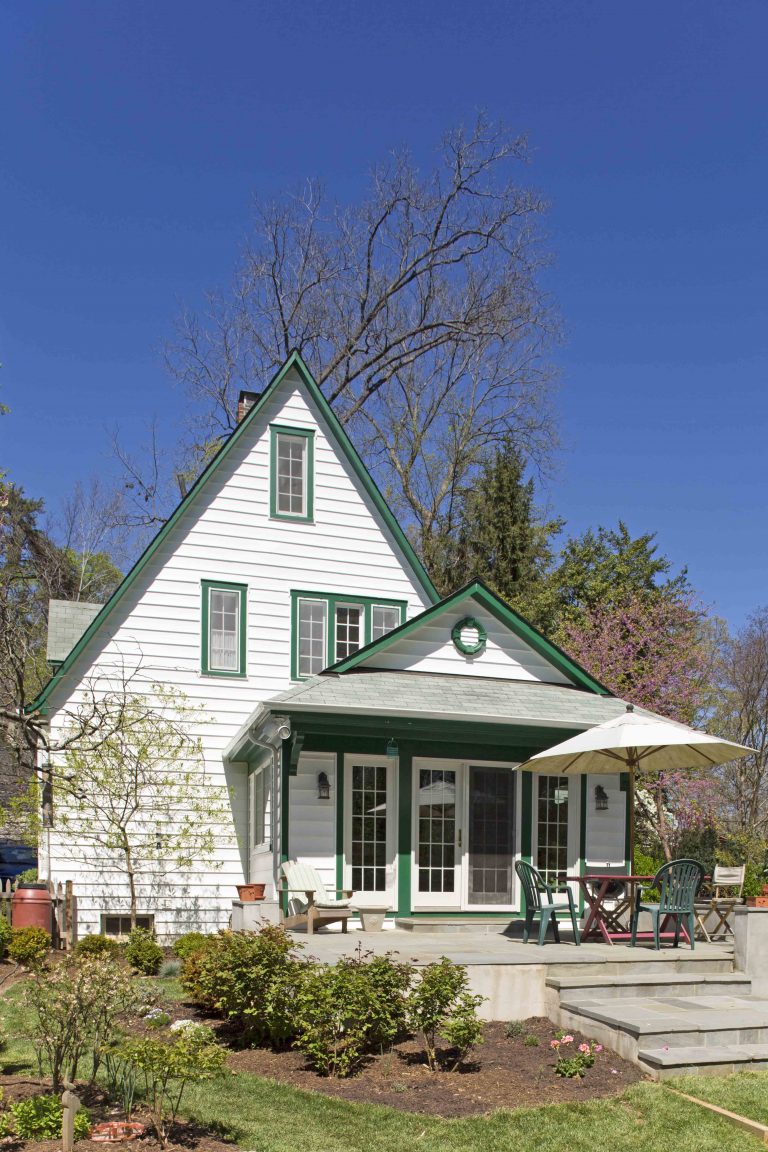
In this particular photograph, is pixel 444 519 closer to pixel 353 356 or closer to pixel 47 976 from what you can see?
pixel 353 356

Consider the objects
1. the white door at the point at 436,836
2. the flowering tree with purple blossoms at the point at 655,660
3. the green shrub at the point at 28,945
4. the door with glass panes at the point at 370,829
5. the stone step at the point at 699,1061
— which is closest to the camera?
the stone step at the point at 699,1061

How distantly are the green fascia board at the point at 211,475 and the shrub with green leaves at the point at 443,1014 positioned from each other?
945 cm

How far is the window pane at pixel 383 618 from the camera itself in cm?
1970

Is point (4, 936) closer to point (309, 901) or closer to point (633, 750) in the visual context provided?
point (309, 901)

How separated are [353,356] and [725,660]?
14.8m

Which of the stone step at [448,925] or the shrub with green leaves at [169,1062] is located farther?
the stone step at [448,925]

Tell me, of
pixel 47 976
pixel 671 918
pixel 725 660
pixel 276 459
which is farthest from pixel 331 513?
pixel 725 660

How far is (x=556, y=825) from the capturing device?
1630 cm

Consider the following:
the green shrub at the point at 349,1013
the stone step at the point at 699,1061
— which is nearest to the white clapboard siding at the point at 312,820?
the green shrub at the point at 349,1013

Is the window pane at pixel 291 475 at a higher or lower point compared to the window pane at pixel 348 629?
higher

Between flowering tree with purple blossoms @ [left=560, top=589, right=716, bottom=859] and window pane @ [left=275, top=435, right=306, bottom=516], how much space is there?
9.88 m

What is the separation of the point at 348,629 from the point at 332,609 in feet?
1.55

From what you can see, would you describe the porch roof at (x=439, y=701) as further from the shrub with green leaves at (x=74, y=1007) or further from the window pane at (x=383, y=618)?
the shrub with green leaves at (x=74, y=1007)

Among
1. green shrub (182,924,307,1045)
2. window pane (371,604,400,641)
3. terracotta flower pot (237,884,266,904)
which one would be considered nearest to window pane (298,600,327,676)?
window pane (371,604,400,641)
